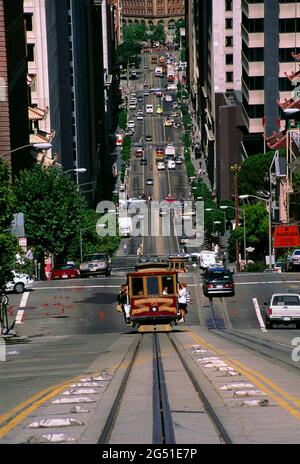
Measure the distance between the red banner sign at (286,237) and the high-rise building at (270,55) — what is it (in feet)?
201

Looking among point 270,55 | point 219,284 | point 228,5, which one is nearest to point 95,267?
point 219,284

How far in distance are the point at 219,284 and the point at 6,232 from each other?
25097mm

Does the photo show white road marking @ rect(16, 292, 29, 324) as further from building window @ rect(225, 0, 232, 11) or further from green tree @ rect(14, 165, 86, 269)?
building window @ rect(225, 0, 232, 11)

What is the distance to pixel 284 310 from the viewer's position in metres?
50.6

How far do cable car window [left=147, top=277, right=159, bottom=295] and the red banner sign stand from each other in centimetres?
4172

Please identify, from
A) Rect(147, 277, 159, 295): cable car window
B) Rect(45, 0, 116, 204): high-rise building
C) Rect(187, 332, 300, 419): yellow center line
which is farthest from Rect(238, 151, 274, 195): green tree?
Rect(187, 332, 300, 419): yellow center line

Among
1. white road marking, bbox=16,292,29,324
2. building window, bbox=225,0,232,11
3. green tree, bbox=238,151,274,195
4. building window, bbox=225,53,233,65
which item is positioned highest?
building window, bbox=225,0,232,11

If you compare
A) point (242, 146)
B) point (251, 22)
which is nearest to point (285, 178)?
point (251, 22)

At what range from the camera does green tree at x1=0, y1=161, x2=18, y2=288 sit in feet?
141

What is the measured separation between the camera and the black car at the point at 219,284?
221 ft

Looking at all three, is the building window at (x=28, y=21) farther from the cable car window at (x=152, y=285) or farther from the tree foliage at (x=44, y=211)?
the cable car window at (x=152, y=285)

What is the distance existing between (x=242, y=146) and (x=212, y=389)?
148 metres

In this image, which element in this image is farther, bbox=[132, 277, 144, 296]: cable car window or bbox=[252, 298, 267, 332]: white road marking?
bbox=[252, 298, 267, 332]: white road marking

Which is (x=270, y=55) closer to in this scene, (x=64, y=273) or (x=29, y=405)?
(x=64, y=273)
